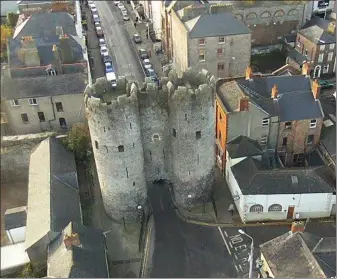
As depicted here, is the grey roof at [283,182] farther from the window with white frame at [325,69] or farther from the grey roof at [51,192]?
the window with white frame at [325,69]

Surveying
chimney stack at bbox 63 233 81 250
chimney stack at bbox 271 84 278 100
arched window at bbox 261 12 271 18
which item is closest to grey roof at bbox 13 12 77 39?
arched window at bbox 261 12 271 18

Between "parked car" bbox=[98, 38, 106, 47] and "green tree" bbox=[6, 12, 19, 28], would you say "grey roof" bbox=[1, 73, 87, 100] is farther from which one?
"green tree" bbox=[6, 12, 19, 28]

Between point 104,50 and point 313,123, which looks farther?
point 104,50

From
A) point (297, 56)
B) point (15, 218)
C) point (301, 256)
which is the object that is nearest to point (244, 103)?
point (301, 256)

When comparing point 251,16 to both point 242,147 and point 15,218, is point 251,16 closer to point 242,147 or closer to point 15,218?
point 242,147

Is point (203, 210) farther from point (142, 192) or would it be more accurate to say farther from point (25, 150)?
point (25, 150)

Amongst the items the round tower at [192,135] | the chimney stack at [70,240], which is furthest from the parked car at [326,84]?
the chimney stack at [70,240]

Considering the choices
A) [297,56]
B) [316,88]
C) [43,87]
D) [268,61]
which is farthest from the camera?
[268,61]

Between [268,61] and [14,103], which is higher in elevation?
[14,103]
